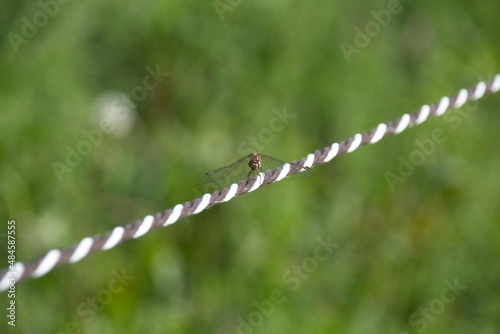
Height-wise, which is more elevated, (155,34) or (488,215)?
(155,34)

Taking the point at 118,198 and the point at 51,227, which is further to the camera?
the point at 118,198

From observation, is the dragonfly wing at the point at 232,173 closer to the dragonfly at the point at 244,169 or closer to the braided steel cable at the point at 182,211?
the dragonfly at the point at 244,169

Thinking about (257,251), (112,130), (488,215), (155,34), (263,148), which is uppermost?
(155,34)

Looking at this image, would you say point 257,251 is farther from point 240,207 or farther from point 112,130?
point 112,130

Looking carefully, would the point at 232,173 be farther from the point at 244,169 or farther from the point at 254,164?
the point at 254,164

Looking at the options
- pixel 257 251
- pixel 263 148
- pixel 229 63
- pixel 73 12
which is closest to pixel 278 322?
pixel 257 251

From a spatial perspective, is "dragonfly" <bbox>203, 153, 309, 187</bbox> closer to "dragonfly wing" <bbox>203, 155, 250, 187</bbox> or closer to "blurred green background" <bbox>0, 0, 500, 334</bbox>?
"dragonfly wing" <bbox>203, 155, 250, 187</bbox>
